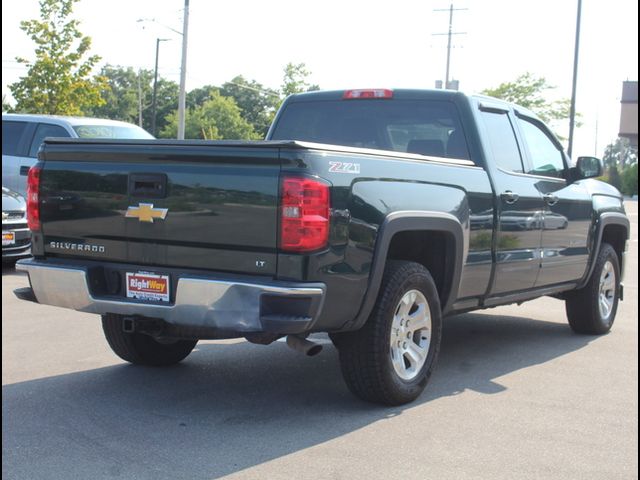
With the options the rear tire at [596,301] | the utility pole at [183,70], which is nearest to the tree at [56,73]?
the utility pole at [183,70]

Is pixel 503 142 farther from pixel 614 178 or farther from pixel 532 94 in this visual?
pixel 614 178

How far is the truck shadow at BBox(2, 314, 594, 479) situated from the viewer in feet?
13.4

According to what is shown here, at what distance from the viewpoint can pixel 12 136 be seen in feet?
43.4

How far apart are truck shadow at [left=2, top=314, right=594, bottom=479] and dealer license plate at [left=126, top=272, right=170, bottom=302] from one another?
0.68 metres

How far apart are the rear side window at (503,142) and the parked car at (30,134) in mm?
7682

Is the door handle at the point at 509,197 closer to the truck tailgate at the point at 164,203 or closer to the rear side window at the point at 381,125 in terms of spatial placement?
the rear side window at the point at 381,125

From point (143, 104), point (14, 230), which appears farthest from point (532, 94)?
point (143, 104)

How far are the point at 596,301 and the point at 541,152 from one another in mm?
1540

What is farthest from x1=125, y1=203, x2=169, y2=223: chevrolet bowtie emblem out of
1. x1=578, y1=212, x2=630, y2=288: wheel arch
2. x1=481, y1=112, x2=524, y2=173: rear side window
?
x1=578, y1=212, x2=630, y2=288: wheel arch

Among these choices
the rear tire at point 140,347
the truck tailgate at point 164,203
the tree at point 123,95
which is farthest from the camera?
the tree at point 123,95

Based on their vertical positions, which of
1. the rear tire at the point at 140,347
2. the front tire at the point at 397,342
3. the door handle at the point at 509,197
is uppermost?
the door handle at the point at 509,197

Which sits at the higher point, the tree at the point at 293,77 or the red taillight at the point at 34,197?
the tree at the point at 293,77

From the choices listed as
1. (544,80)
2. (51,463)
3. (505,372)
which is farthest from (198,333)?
(544,80)

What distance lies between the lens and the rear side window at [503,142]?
6.29 meters
